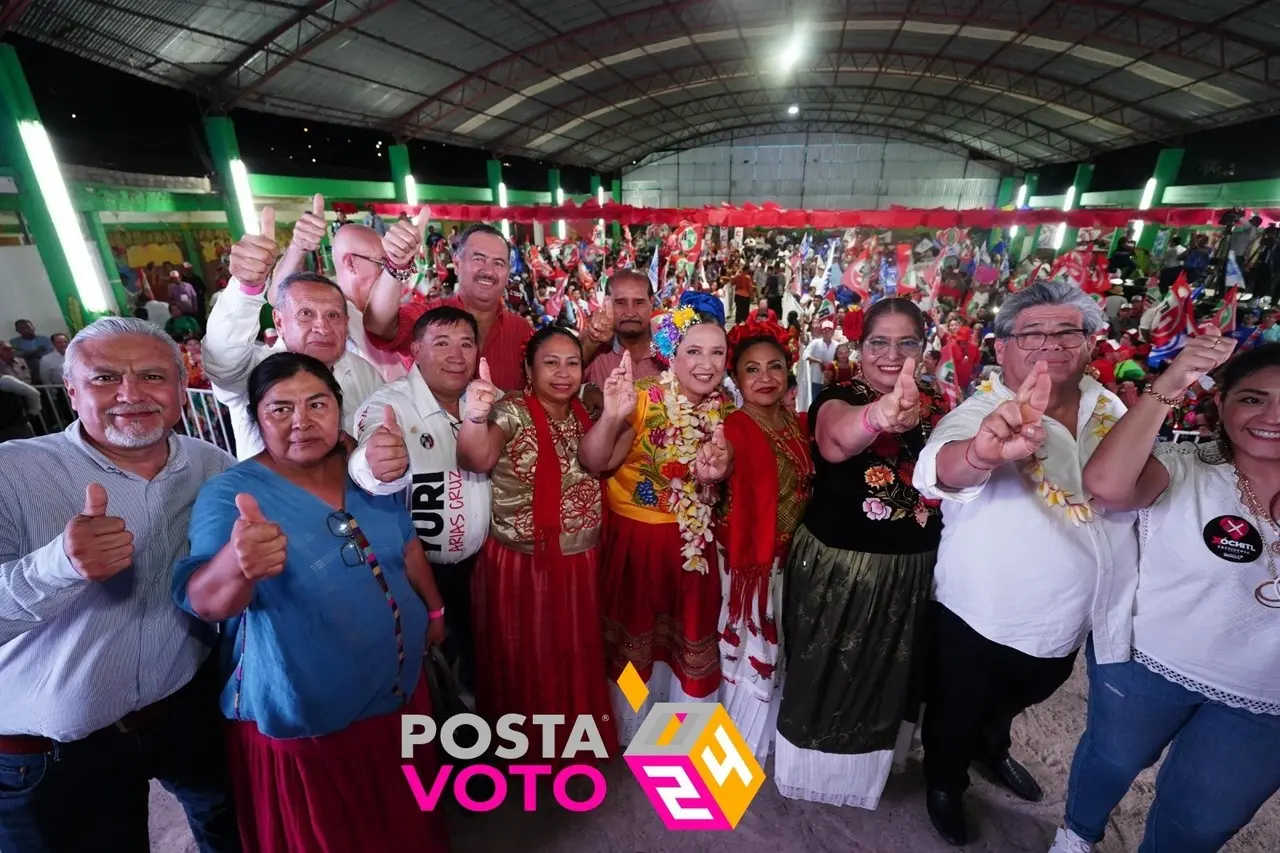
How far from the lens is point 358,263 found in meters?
2.50

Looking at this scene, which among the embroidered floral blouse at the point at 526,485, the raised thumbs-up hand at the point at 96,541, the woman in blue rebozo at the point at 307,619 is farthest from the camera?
the embroidered floral blouse at the point at 526,485

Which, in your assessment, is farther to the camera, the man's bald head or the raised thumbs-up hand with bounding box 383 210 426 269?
the man's bald head

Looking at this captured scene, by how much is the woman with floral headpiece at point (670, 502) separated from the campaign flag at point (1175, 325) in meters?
4.83

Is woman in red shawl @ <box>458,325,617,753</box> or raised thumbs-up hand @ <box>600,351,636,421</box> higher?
raised thumbs-up hand @ <box>600,351,636,421</box>

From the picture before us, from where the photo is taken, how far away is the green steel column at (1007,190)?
78.7ft

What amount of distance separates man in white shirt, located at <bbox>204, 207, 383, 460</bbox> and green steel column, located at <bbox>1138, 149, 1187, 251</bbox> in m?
19.7

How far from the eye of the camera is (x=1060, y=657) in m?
1.74

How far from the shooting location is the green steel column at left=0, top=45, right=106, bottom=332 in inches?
243

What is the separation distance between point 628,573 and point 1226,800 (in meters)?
1.71

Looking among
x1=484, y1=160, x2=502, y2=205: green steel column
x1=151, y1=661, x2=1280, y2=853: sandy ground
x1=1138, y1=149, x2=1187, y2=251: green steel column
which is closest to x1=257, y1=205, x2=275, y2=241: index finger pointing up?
x1=151, y1=661, x2=1280, y2=853: sandy ground

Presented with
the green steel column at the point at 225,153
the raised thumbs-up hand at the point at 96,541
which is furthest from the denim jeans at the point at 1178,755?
the green steel column at the point at 225,153

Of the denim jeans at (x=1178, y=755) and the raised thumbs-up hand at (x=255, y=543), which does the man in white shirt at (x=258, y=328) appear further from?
the denim jeans at (x=1178, y=755)

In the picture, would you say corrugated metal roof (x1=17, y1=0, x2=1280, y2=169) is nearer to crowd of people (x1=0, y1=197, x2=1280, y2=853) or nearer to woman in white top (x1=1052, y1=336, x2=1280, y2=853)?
crowd of people (x1=0, y1=197, x2=1280, y2=853)

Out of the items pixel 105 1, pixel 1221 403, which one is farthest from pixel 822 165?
pixel 1221 403
